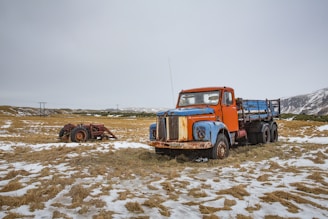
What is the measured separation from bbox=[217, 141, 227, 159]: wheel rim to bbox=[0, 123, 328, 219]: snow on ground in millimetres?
1377

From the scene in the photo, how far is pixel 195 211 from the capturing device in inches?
182

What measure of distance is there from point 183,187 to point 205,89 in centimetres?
580

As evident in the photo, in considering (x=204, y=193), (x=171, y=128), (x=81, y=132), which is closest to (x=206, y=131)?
(x=171, y=128)

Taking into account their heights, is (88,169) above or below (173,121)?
below

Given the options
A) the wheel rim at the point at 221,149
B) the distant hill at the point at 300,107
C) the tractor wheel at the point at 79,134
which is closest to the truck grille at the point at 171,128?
the wheel rim at the point at 221,149

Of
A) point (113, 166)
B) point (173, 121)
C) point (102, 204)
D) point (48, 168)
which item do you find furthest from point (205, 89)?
point (102, 204)

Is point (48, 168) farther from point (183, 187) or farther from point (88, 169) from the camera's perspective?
point (183, 187)

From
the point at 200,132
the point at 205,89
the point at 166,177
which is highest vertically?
the point at 205,89

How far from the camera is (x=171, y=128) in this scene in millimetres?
9719

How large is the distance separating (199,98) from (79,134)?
9.17 m

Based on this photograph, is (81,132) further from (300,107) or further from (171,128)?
(300,107)

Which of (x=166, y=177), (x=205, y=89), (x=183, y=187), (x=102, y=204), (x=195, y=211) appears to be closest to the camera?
(x=195, y=211)

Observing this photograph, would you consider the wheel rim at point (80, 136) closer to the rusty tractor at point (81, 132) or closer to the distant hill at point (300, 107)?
the rusty tractor at point (81, 132)

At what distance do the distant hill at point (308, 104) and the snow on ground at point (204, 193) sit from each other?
91.6 m
